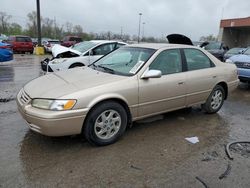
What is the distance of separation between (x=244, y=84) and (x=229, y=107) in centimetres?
411

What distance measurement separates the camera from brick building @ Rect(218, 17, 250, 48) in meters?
28.7

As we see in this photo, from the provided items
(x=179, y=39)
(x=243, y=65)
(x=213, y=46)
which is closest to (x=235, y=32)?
(x=213, y=46)

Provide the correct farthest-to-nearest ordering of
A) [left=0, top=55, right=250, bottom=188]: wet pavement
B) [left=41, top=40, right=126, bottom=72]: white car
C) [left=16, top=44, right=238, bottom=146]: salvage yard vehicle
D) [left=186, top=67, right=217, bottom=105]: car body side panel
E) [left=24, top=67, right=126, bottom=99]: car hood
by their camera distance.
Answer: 1. [left=41, top=40, right=126, bottom=72]: white car
2. [left=186, top=67, right=217, bottom=105]: car body side panel
3. [left=24, top=67, right=126, bottom=99]: car hood
4. [left=16, top=44, right=238, bottom=146]: salvage yard vehicle
5. [left=0, top=55, right=250, bottom=188]: wet pavement

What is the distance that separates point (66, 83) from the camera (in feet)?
12.3

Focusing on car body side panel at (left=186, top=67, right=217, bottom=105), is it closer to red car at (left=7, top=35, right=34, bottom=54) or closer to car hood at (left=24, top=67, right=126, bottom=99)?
car hood at (left=24, top=67, right=126, bottom=99)

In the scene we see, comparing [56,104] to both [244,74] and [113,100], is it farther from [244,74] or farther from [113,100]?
[244,74]

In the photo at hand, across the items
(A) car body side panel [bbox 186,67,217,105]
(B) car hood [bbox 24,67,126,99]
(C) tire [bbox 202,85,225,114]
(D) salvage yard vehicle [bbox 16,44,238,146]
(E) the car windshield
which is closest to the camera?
(D) salvage yard vehicle [bbox 16,44,238,146]

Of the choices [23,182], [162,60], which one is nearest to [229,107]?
[162,60]

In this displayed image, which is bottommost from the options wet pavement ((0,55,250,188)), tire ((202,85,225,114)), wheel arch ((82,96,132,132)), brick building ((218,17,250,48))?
wet pavement ((0,55,250,188))

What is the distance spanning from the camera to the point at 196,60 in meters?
5.01

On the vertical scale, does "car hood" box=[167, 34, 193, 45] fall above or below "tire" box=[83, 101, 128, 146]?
above

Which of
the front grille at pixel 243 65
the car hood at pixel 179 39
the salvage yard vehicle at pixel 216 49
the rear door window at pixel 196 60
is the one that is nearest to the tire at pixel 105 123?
the rear door window at pixel 196 60

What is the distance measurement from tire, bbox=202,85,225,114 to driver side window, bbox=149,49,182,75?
126 centimetres

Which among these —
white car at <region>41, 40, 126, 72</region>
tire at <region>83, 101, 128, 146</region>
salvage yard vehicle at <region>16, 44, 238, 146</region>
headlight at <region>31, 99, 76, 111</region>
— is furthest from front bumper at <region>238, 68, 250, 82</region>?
headlight at <region>31, 99, 76, 111</region>
